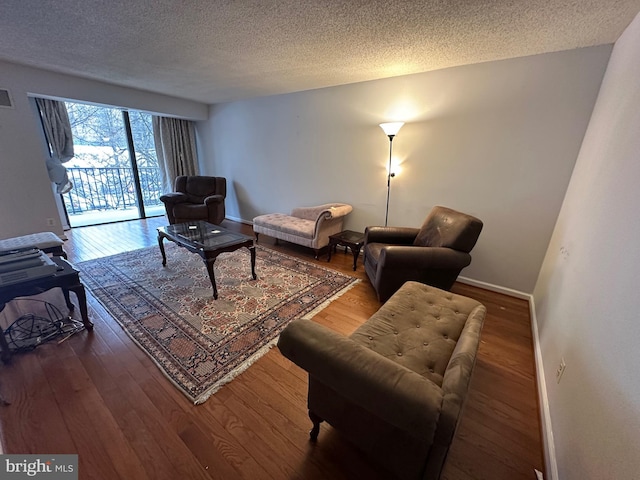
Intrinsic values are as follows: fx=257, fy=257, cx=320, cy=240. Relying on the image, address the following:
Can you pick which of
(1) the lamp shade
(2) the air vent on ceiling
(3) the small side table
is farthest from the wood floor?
(2) the air vent on ceiling

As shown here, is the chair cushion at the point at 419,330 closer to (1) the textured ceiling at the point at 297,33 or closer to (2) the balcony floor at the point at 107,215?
(1) the textured ceiling at the point at 297,33

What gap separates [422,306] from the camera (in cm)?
160

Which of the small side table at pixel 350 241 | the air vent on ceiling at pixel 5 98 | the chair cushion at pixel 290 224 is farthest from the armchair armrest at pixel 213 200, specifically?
the air vent on ceiling at pixel 5 98

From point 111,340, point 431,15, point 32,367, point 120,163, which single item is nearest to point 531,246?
point 431,15

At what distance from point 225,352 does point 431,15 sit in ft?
8.98

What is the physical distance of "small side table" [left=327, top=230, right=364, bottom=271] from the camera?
318 centimetres

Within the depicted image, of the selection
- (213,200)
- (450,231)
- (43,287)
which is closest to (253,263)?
(43,287)

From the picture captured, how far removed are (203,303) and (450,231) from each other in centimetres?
236

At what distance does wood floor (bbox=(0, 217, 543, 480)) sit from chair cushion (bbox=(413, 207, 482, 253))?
2.76 ft

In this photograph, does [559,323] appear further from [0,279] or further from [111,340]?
[0,279]

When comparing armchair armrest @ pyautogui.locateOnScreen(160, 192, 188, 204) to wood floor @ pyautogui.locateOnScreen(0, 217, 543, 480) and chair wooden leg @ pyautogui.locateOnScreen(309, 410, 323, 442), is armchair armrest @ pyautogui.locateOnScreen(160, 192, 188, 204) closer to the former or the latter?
wood floor @ pyautogui.locateOnScreen(0, 217, 543, 480)

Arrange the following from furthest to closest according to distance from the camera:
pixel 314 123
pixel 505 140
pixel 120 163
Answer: pixel 120 163
pixel 314 123
pixel 505 140

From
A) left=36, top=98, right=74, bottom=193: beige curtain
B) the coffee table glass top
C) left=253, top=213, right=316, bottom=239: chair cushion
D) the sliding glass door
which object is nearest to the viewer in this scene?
the coffee table glass top

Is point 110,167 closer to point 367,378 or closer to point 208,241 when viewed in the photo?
point 208,241
